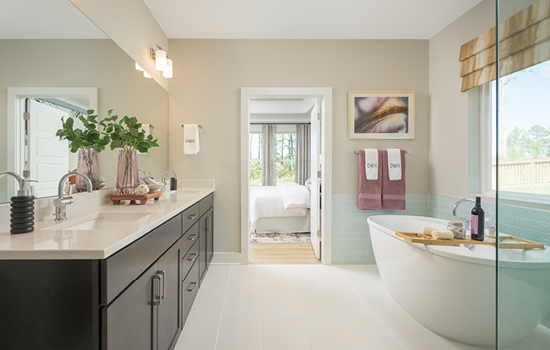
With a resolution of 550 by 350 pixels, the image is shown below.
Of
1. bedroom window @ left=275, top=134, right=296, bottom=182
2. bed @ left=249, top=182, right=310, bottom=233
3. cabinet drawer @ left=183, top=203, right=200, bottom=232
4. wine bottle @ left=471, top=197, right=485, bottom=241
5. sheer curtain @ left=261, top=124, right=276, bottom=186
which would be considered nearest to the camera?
cabinet drawer @ left=183, top=203, right=200, bottom=232

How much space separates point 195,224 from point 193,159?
110 cm

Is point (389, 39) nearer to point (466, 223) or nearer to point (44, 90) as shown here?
point (466, 223)

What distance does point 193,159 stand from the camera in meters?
2.91

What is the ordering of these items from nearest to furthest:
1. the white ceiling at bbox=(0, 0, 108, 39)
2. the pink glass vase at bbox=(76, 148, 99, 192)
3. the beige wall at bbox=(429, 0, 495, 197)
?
the white ceiling at bbox=(0, 0, 108, 39) → the pink glass vase at bbox=(76, 148, 99, 192) → the beige wall at bbox=(429, 0, 495, 197)

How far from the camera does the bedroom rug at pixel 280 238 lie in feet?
Result: 12.4

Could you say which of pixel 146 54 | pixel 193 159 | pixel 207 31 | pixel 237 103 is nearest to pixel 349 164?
pixel 237 103

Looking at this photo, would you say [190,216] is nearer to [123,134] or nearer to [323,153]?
[123,134]

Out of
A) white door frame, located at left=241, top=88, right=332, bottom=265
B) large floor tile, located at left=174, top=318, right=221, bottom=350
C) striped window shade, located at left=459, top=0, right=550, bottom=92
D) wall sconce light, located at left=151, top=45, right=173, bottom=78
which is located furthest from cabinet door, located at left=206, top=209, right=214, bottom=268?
striped window shade, located at left=459, top=0, right=550, bottom=92

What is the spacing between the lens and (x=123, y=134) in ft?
5.66

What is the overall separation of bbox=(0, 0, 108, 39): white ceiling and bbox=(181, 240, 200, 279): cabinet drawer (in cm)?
135

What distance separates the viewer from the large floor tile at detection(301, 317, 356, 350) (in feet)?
5.27

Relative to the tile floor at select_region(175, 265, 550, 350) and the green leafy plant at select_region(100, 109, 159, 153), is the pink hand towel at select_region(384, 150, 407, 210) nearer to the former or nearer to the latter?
the tile floor at select_region(175, 265, 550, 350)

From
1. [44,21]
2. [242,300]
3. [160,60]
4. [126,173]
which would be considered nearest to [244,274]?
[242,300]

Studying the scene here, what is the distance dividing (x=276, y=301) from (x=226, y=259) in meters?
0.97
